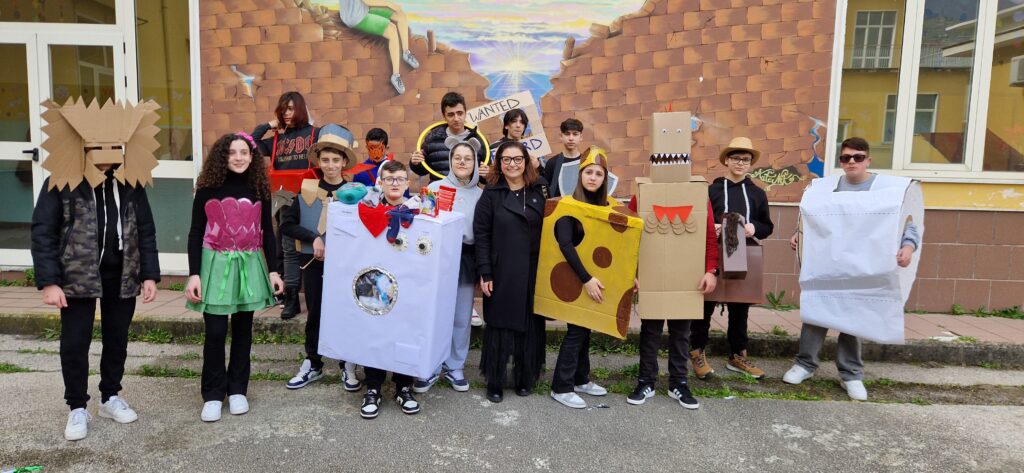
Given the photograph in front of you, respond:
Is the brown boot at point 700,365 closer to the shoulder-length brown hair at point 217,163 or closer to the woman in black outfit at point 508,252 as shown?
the woman in black outfit at point 508,252

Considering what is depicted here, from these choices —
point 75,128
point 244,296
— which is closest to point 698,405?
point 244,296

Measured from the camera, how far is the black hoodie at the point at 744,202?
4.24m

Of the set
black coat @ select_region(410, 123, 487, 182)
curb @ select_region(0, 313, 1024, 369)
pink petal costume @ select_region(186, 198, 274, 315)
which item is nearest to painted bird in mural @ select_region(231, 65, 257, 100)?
curb @ select_region(0, 313, 1024, 369)

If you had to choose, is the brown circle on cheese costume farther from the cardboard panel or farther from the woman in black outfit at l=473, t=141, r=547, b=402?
the woman in black outfit at l=473, t=141, r=547, b=402

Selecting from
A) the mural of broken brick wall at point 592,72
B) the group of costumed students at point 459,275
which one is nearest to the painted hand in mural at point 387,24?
the mural of broken brick wall at point 592,72

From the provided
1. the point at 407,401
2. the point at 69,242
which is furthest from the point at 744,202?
the point at 69,242

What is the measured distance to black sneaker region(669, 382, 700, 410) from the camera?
3842mm

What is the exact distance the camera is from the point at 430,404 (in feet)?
12.6

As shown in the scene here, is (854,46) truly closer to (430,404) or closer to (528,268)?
(528,268)

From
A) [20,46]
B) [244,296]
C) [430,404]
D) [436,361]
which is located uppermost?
[20,46]

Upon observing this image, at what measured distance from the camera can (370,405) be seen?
3.62 meters

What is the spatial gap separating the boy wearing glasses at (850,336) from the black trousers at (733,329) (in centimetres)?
39

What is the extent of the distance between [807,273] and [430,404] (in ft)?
8.91

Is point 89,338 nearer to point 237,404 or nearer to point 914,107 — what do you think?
point 237,404
